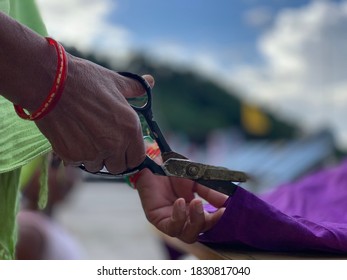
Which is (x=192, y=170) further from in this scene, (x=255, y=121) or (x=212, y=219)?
(x=255, y=121)

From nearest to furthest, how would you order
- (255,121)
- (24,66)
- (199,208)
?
(24,66), (199,208), (255,121)

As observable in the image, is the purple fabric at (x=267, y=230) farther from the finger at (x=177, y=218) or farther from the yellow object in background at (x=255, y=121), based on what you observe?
the yellow object in background at (x=255, y=121)

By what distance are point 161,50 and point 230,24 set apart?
1.86 meters

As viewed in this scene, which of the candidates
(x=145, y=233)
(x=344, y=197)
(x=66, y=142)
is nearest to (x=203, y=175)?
(x=66, y=142)

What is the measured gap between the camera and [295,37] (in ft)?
25.2

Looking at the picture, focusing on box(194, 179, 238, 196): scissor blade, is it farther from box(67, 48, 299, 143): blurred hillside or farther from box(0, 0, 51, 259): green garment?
box(67, 48, 299, 143): blurred hillside

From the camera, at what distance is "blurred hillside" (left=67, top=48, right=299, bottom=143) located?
14.4 meters

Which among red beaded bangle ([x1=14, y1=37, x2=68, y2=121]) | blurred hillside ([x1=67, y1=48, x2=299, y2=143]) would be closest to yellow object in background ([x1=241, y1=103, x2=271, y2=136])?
blurred hillside ([x1=67, y1=48, x2=299, y2=143])

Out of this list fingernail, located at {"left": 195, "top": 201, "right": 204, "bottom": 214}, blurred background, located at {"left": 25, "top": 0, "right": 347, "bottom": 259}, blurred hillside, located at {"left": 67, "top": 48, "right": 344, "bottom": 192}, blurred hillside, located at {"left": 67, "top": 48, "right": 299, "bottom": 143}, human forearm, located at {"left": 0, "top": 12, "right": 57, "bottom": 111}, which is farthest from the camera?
blurred hillside, located at {"left": 67, "top": 48, "right": 299, "bottom": 143}

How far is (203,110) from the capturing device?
1591cm

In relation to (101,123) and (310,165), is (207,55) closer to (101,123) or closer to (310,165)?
(310,165)

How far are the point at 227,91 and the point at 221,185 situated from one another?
51.3 ft

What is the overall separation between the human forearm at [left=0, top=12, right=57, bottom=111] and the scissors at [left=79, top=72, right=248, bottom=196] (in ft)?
0.32

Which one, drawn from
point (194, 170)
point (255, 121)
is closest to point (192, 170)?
point (194, 170)
